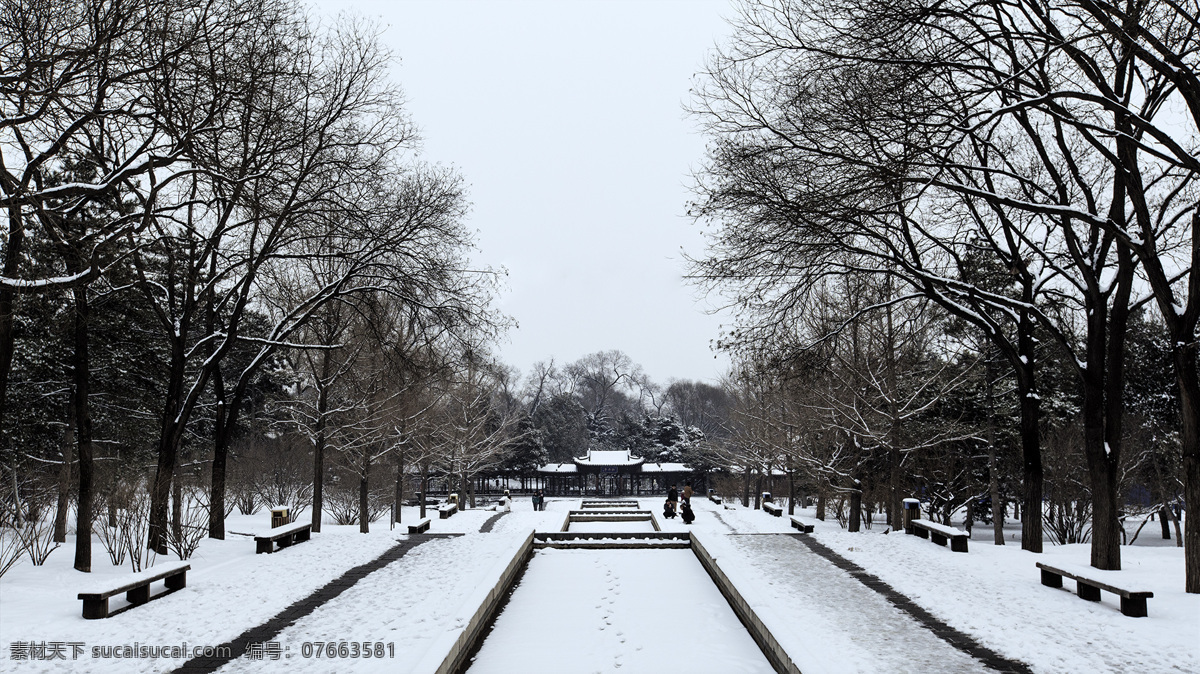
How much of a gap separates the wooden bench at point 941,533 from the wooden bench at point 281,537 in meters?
12.0

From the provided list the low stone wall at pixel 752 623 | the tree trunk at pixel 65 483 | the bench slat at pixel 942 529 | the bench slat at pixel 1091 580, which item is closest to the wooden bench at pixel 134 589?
the low stone wall at pixel 752 623

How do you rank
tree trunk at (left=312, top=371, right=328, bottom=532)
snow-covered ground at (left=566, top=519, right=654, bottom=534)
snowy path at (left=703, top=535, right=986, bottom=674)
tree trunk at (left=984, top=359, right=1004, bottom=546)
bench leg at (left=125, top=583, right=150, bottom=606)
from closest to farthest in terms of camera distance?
1. snowy path at (left=703, top=535, right=986, bottom=674)
2. bench leg at (left=125, top=583, right=150, bottom=606)
3. tree trunk at (left=312, top=371, right=328, bottom=532)
4. snow-covered ground at (left=566, top=519, right=654, bottom=534)
5. tree trunk at (left=984, top=359, right=1004, bottom=546)

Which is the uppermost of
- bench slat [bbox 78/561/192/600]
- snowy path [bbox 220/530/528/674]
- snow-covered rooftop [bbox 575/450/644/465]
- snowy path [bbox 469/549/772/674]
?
bench slat [bbox 78/561/192/600]

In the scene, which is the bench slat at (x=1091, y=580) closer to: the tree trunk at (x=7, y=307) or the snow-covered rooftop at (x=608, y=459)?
the tree trunk at (x=7, y=307)

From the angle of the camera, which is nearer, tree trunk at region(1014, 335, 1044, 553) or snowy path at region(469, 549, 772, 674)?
snowy path at region(469, 549, 772, 674)

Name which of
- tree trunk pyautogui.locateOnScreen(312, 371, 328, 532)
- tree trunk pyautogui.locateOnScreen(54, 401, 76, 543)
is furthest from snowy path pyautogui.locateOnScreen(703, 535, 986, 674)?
tree trunk pyautogui.locateOnScreen(54, 401, 76, 543)

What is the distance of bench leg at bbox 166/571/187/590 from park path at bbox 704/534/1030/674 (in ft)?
23.8

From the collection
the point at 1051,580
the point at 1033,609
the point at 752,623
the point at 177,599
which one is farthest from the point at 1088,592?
the point at 177,599

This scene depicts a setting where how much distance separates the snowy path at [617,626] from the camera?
24.0 feet

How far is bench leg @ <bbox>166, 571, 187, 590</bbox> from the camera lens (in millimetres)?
9689

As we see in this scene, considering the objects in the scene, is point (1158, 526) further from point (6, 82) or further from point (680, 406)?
point (680, 406)

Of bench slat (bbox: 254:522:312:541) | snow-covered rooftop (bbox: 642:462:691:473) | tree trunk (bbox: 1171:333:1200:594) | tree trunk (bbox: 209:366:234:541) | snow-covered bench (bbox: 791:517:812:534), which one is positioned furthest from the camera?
snow-covered rooftop (bbox: 642:462:691:473)

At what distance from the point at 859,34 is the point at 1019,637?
707 cm

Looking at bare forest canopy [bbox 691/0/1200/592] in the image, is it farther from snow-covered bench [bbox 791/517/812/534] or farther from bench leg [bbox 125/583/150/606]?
bench leg [bbox 125/583/150/606]
